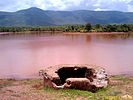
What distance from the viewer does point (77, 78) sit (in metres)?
16.9

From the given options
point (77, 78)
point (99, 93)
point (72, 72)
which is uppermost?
point (77, 78)

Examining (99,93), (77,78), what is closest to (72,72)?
(77,78)

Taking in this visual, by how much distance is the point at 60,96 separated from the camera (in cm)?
1477

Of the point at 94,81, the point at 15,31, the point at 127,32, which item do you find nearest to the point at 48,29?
the point at 15,31

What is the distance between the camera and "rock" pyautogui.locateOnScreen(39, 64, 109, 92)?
16.2 m

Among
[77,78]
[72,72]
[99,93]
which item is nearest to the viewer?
[99,93]

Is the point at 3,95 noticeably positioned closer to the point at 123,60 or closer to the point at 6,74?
the point at 6,74

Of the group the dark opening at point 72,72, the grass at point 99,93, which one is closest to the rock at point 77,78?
the dark opening at point 72,72

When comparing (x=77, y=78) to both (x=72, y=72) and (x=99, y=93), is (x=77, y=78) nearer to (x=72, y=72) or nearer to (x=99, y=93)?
(x=99, y=93)

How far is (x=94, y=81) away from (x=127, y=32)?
74.8 metres

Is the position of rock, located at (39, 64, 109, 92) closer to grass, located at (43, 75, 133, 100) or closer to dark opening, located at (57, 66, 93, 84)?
dark opening, located at (57, 66, 93, 84)

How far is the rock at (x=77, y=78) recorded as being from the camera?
16188 mm

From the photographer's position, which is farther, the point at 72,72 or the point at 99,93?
the point at 72,72

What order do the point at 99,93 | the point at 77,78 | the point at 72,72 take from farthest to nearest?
1. the point at 72,72
2. the point at 77,78
3. the point at 99,93
